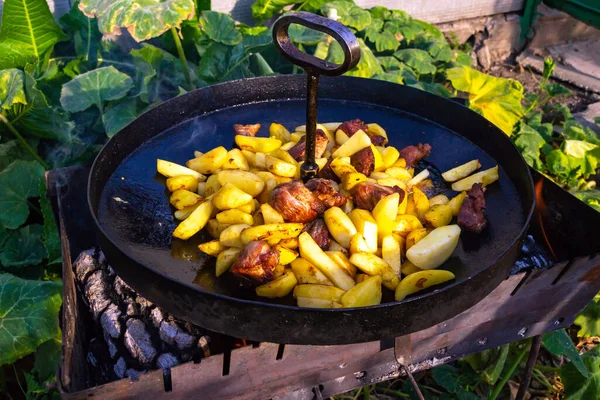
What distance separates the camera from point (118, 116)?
333cm

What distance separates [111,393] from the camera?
A: 1.65 metres

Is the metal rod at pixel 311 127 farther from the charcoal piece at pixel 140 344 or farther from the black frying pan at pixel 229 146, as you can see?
the charcoal piece at pixel 140 344

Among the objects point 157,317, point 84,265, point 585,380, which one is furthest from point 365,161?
point 585,380

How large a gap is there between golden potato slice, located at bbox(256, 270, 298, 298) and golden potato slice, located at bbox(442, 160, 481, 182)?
2.65 feet

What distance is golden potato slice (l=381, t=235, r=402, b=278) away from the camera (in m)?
1.72

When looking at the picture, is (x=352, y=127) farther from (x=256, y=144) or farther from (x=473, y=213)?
(x=473, y=213)

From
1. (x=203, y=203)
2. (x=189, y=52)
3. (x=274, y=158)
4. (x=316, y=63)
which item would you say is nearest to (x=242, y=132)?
(x=274, y=158)

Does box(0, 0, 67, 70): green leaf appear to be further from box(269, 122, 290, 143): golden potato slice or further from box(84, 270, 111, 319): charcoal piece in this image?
box(269, 122, 290, 143): golden potato slice

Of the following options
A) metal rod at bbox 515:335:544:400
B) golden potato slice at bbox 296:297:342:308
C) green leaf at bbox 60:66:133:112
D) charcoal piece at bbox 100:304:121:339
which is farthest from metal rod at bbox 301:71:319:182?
green leaf at bbox 60:66:133:112

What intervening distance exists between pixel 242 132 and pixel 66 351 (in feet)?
3.60

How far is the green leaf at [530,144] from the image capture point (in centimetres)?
397

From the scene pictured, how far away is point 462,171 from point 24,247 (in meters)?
2.48

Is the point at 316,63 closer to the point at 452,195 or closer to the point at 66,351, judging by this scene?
the point at 452,195

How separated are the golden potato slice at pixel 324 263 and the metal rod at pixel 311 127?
0.36 m
